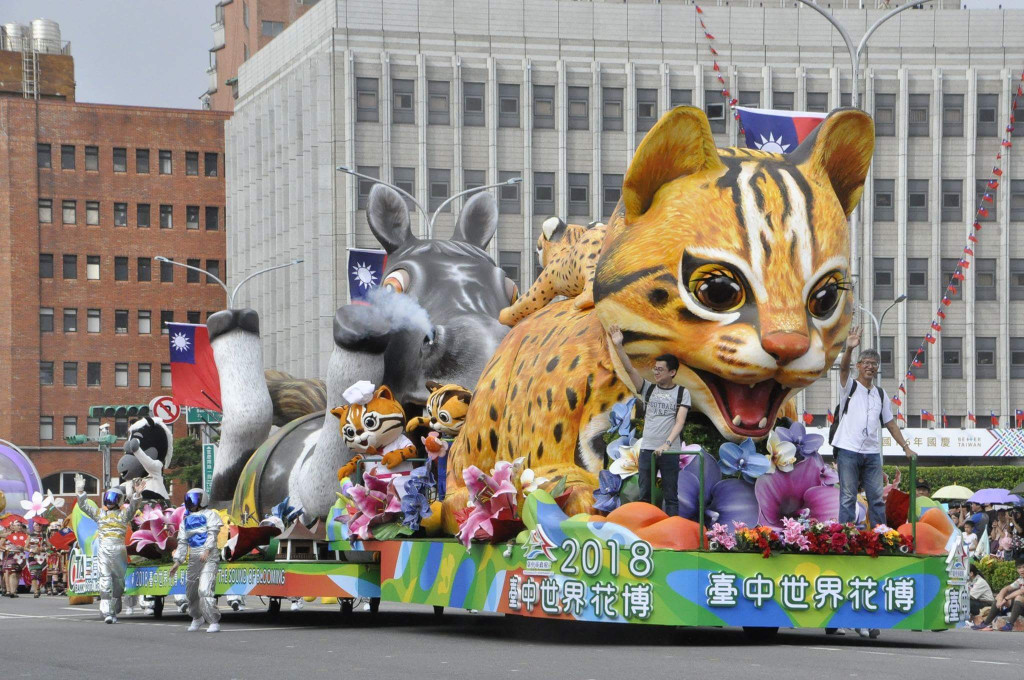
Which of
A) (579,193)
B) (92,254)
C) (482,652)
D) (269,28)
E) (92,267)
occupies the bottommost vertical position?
(482,652)

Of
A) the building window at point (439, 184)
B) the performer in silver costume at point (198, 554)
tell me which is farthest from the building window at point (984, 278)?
the performer in silver costume at point (198, 554)

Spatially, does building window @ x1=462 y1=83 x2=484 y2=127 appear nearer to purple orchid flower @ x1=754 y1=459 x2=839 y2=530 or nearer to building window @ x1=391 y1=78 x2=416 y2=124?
building window @ x1=391 y1=78 x2=416 y2=124

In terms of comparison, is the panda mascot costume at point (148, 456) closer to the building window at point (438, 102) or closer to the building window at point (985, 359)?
the building window at point (438, 102)

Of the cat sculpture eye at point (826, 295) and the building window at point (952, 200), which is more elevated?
the building window at point (952, 200)

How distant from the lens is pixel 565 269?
15477mm

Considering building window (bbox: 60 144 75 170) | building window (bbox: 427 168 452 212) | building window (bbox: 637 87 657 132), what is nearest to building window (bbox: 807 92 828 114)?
building window (bbox: 637 87 657 132)

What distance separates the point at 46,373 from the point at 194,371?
2153 inches

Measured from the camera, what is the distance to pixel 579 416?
13.5 m

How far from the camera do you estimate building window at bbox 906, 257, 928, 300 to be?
205 feet

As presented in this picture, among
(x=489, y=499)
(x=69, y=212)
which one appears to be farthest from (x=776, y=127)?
(x=69, y=212)

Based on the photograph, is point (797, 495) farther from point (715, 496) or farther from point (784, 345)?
point (784, 345)

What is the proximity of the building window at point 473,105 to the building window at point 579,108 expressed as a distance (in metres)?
3.22

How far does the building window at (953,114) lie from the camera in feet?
204

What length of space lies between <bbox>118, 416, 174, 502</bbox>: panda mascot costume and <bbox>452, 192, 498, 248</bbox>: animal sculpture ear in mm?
6144
